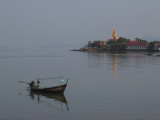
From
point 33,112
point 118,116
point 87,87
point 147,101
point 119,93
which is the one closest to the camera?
point 118,116

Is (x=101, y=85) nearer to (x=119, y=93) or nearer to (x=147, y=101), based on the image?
(x=119, y=93)

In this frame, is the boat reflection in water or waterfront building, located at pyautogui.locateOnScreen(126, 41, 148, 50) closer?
the boat reflection in water

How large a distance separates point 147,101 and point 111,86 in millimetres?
6527

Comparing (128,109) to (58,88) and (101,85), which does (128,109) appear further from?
(101,85)

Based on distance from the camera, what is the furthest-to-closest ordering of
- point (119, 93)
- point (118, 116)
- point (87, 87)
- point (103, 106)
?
point (87, 87) < point (119, 93) < point (103, 106) < point (118, 116)

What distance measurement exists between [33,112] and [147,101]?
25.5 feet

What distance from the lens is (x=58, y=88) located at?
2036cm

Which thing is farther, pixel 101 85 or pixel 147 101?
pixel 101 85

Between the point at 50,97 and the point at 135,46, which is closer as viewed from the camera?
the point at 50,97

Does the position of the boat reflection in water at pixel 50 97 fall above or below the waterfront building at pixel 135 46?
below

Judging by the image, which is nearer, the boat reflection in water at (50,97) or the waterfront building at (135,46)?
the boat reflection in water at (50,97)

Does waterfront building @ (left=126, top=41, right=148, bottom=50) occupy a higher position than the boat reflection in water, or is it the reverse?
waterfront building @ (left=126, top=41, right=148, bottom=50)

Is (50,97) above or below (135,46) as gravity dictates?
below

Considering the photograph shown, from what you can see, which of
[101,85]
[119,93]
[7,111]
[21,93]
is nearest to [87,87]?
[101,85]
